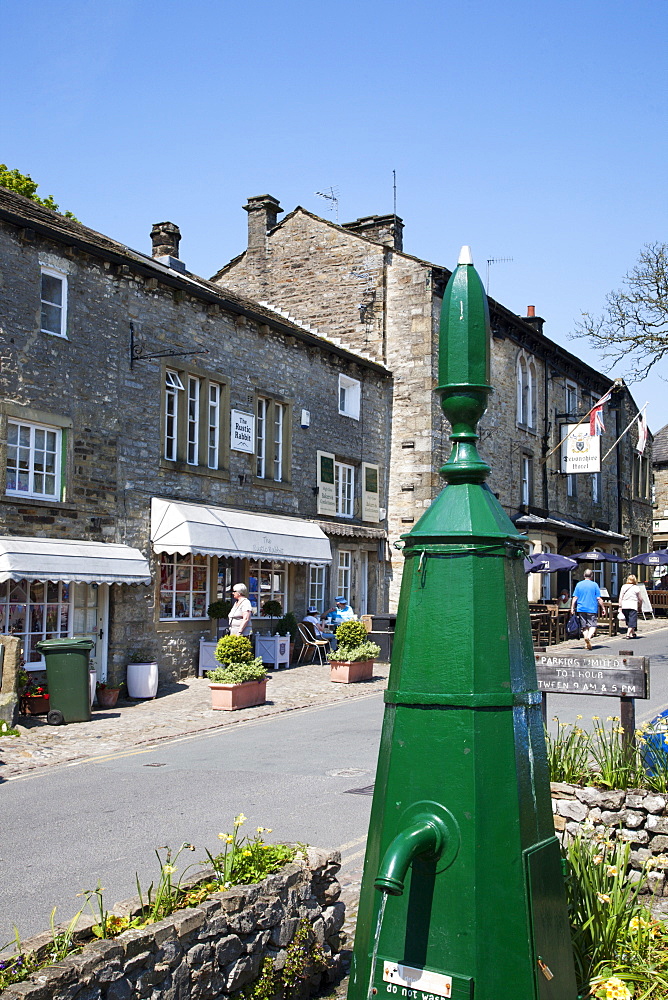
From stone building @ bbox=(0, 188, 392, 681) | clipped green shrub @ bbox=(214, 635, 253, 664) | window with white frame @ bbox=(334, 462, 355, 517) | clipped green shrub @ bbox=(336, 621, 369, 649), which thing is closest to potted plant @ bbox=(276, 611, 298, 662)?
stone building @ bbox=(0, 188, 392, 681)

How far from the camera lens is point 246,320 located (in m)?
19.5

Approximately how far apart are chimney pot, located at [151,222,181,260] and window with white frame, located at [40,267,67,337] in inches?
289

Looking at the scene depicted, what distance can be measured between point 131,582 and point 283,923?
1169 centimetres

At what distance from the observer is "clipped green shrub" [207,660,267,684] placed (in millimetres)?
13938

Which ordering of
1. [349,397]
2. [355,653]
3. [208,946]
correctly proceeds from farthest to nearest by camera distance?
[349,397] < [355,653] < [208,946]

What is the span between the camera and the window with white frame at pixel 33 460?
14.0 meters

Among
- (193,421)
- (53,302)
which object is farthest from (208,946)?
(193,421)

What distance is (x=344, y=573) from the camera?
76.4 feet

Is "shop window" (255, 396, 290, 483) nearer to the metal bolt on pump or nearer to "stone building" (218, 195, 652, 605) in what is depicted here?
"stone building" (218, 195, 652, 605)

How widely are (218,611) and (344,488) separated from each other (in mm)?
6349

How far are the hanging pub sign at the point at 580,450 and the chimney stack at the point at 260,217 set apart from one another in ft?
38.9

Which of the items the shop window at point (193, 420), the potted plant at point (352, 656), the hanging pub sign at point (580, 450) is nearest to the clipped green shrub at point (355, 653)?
the potted plant at point (352, 656)

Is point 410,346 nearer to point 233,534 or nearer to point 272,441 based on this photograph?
point 272,441

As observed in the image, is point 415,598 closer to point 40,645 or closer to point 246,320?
point 40,645
